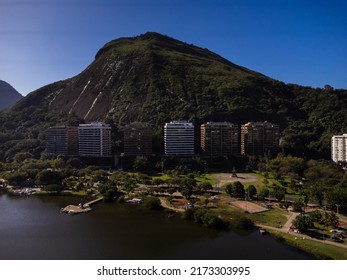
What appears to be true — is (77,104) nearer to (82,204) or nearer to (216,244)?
(82,204)

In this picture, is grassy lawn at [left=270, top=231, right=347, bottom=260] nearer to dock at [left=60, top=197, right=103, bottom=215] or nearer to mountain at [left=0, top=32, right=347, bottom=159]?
dock at [left=60, top=197, right=103, bottom=215]

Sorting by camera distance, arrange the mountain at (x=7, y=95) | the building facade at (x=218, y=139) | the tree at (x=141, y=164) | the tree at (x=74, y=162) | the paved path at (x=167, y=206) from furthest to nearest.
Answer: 1. the mountain at (x=7, y=95)
2. the building facade at (x=218, y=139)
3. the tree at (x=74, y=162)
4. the tree at (x=141, y=164)
5. the paved path at (x=167, y=206)

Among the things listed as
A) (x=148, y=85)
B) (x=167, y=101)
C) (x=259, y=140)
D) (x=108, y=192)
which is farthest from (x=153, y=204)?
(x=148, y=85)

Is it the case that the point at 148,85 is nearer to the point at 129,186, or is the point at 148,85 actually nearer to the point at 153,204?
the point at 129,186

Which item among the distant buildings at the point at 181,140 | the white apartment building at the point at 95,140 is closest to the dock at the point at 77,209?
the distant buildings at the point at 181,140

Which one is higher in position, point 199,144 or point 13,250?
point 199,144

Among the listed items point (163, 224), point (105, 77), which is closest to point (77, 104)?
point (105, 77)

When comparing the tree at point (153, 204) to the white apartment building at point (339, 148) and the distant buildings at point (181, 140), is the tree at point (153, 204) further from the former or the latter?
the white apartment building at point (339, 148)
